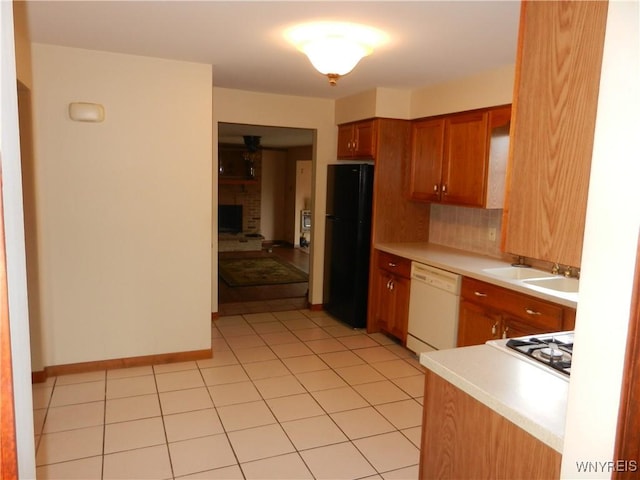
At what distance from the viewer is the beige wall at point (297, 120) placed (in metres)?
4.55

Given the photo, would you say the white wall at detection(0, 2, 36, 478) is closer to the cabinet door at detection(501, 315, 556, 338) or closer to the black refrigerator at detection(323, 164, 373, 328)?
the cabinet door at detection(501, 315, 556, 338)

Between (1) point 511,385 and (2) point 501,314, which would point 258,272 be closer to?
(2) point 501,314

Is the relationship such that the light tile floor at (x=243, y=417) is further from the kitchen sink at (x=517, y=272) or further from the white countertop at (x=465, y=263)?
the kitchen sink at (x=517, y=272)

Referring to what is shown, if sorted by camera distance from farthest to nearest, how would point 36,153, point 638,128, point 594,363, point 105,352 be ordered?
1. point 105,352
2. point 36,153
3. point 594,363
4. point 638,128

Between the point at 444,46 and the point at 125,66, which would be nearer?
the point at 444,46

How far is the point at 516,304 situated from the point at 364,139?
2.29 meters

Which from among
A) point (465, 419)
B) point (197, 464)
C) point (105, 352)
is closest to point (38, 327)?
point (105, 352)

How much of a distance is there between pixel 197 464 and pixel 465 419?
5.07ft

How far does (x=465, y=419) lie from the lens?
1.46 m

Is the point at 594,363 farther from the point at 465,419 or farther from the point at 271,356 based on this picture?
the point at 271,356

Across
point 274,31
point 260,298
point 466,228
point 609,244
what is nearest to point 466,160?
point 466,228

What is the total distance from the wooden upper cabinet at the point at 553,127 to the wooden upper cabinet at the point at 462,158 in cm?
228

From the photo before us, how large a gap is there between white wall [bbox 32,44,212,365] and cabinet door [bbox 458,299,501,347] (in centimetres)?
202

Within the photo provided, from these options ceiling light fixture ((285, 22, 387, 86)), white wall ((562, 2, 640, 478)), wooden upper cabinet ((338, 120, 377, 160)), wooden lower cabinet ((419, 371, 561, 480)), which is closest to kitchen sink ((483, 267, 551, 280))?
wooden upper cabinet ((338, 120, 377, 160))
